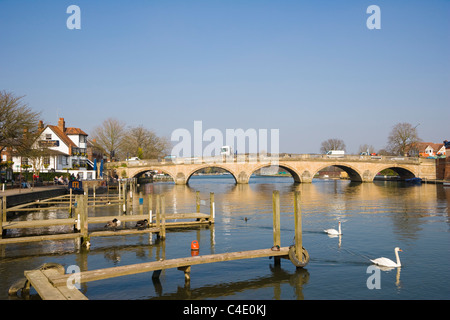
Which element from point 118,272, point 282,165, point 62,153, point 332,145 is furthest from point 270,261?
point 332,145

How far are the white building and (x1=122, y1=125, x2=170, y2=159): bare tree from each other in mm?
14563

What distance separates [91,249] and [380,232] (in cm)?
1611

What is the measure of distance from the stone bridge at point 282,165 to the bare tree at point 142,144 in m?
16.0

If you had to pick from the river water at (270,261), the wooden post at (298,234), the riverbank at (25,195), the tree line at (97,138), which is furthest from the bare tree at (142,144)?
the wooden post at (298,234)

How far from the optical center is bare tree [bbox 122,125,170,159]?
85594 mm

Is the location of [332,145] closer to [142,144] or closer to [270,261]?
[142,144]

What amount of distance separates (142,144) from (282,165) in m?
36.3

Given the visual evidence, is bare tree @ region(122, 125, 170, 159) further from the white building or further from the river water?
the river water

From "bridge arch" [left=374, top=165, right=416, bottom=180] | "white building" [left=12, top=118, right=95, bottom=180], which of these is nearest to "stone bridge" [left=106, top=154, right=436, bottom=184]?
"bridge arch" [left=374, top=165, right=416, bottom=180]

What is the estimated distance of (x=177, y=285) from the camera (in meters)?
12.5

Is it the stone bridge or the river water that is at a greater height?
the stone bridge

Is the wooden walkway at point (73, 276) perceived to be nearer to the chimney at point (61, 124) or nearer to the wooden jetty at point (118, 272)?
the wooden jetty at point (118, 272)
